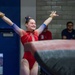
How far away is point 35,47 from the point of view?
1.35m

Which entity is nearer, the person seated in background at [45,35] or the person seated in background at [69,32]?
the person seated in background at [69,32]

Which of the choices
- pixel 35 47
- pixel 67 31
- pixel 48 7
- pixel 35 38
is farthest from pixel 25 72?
pixel 48 7

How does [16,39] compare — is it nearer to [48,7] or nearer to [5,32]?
[5,32]

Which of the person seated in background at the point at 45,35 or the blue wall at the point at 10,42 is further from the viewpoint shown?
the blue wall at the point at 10,42

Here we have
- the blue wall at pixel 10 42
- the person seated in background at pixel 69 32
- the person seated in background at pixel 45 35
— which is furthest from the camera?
the blue wall at pixel 10 42

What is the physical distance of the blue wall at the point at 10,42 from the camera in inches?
318

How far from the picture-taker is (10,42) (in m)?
8.17

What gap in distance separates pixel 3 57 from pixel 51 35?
1594 millimetres

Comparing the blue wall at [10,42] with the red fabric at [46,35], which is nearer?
the red fabric at [46,35]

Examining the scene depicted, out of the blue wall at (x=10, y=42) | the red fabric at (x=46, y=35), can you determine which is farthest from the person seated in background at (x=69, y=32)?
the blue wall at (x=10, y=42)

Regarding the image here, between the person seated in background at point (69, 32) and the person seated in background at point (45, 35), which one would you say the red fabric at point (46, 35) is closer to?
the person seated in background at point (45, 35)

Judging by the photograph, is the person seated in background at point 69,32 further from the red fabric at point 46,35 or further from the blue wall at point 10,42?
the blue wall at point 10,42

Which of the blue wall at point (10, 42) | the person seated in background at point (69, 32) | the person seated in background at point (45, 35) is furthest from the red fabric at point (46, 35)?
the blue wall at point (10, 42)

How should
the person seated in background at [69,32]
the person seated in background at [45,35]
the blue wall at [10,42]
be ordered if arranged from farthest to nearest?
1. the blue wall at [10,42]
2. the person seated in background at [45,35]
3. the person seated in background at [69,32]
